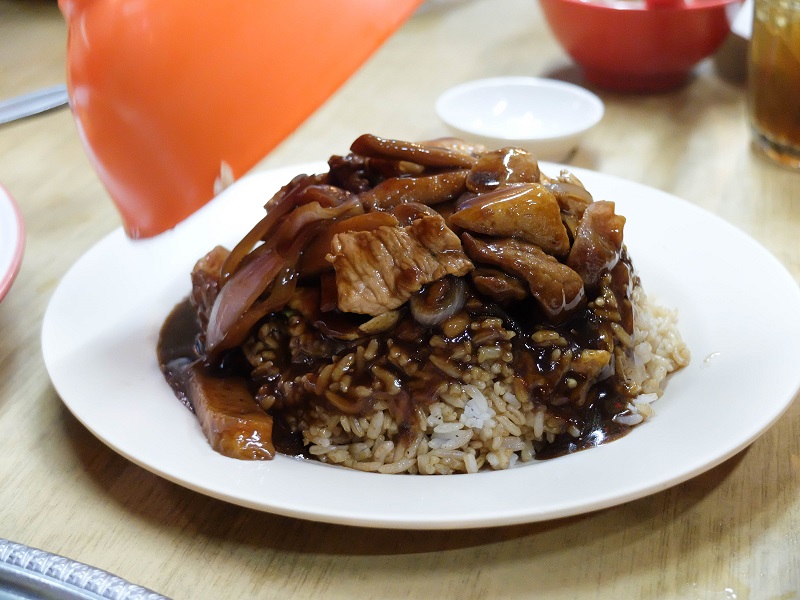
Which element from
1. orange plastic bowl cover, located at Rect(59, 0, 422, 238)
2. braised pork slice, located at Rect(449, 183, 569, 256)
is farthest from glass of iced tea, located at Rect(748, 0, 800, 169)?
orange plastic bowl cover, located at Rect(59, 0, 422, 238)

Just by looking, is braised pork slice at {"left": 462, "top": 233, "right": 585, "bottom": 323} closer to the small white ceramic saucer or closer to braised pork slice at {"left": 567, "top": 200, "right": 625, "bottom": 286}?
braised pork slice at {"left": 567, "top": 200, "right": 625, "bottom": 286}

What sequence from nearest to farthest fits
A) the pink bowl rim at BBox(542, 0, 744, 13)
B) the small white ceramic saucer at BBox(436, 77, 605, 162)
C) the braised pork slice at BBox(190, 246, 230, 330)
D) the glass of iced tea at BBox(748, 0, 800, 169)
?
the braised pork slice at BBox(190, 246, 230, 330)
the glass of iced tea at BBox(748, 0, 800, 169)
the small white ceramic saucer at BBox(436, 77, 605, 162)
the pink bowl rim at BBox(542, 0, 744, 13)

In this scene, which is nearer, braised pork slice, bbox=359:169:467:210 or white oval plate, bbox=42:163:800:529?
white oval plate, bbox=42:163:800:529

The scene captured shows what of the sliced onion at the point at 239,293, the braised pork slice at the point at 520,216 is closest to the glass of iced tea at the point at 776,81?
the braised pork slice at the point at 520,216

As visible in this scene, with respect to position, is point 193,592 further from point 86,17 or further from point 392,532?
point 86,17

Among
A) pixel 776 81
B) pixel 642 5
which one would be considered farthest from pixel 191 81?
pixel 642 5

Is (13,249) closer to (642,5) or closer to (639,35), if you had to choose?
(639,35)

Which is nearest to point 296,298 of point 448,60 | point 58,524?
point 58,524
